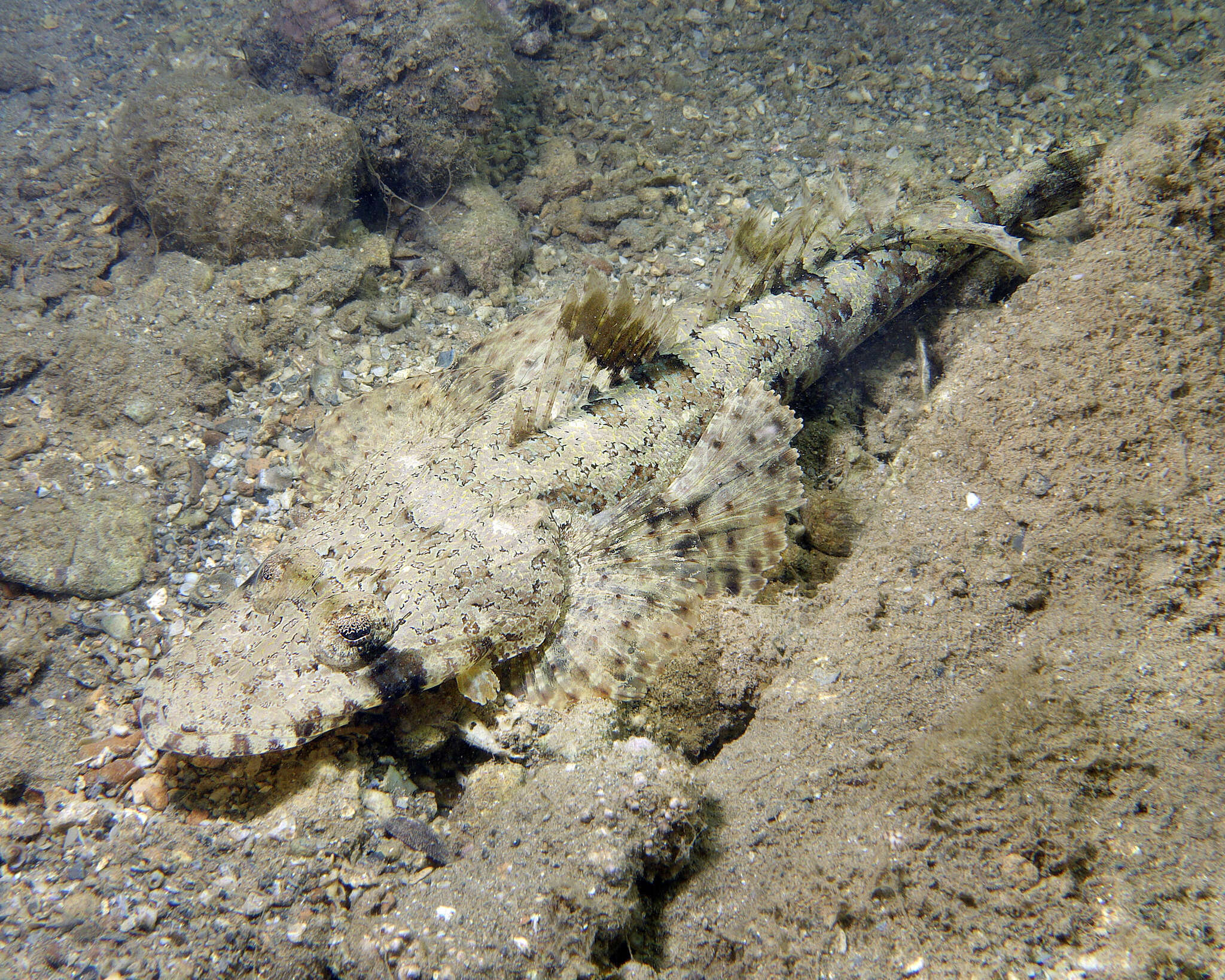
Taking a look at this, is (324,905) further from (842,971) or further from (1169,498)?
(1169,498)

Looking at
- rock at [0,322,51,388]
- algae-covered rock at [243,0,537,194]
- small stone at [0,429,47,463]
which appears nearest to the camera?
small stone at [0,429,47,463]

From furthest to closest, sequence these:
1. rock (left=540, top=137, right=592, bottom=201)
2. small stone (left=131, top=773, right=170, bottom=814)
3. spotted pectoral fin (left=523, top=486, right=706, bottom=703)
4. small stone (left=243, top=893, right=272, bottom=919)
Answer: rock (left=540, top=137, right=592, bottom=201) < spotted pectoral fin (left=523, top=486, right=706, bottom=703) < small stone (left=131, top=773, right=170, bottom=814) < small stone (left=243, top=893, right=272, bottom=919)

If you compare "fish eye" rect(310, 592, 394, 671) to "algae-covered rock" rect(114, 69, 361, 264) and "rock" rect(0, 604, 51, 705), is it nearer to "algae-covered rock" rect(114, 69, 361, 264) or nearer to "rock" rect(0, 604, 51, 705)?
"rock" rect(0, 604, 51, 705)

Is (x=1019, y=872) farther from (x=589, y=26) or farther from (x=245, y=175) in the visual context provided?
(x=589, y=26)

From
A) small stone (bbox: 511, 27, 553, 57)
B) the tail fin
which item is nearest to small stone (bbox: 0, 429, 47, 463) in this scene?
the tail fin

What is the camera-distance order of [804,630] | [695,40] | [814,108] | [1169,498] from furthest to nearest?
1. [695,40]
2. [814,108]
3. [804,630]
4. [1169,498]

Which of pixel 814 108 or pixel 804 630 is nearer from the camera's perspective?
pixel 804 630

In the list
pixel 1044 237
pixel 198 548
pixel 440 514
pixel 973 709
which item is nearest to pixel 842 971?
pixel 973 709
